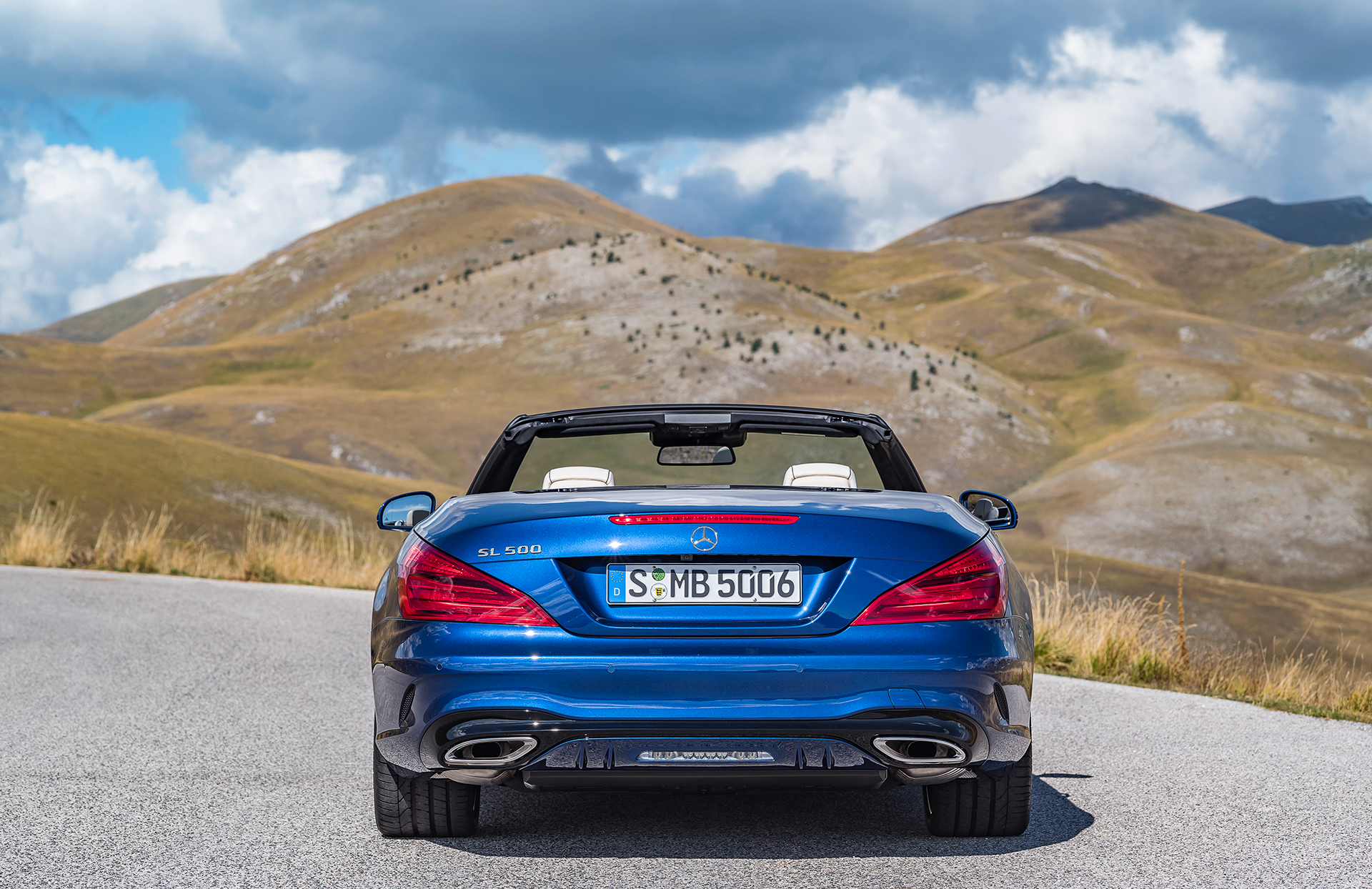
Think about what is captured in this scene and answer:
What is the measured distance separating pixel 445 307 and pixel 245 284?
75951 millimetres

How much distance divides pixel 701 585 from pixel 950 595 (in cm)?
75

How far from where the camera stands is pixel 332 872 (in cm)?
383

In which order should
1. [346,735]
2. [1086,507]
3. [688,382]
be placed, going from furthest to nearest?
[688,382] → [1086,507] → [346,735]

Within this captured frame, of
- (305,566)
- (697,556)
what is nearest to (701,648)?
(697,556)

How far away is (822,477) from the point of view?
4.55 meters

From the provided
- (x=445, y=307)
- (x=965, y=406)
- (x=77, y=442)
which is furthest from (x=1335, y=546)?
(x=445, y=307)

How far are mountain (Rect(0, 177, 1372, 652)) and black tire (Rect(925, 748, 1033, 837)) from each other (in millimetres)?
37667

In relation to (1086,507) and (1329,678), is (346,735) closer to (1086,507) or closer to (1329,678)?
(1329,678)

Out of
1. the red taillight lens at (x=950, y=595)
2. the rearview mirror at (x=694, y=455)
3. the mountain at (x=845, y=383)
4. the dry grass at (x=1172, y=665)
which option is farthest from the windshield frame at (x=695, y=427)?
the mountain at (x=845, y=383)

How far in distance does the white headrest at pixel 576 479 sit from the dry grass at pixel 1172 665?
17.0 ft

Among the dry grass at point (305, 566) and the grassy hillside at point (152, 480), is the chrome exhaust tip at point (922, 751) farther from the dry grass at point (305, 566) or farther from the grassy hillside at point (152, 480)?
the grassy hillside at point (152, 480)

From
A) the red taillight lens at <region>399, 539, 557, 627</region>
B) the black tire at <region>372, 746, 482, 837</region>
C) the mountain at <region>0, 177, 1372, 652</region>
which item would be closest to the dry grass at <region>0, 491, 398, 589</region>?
the black tire at <region>372, 746, 482, 837</region>

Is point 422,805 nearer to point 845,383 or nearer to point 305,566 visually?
point 305,566

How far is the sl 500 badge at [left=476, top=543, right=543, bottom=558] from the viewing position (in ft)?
11.9
